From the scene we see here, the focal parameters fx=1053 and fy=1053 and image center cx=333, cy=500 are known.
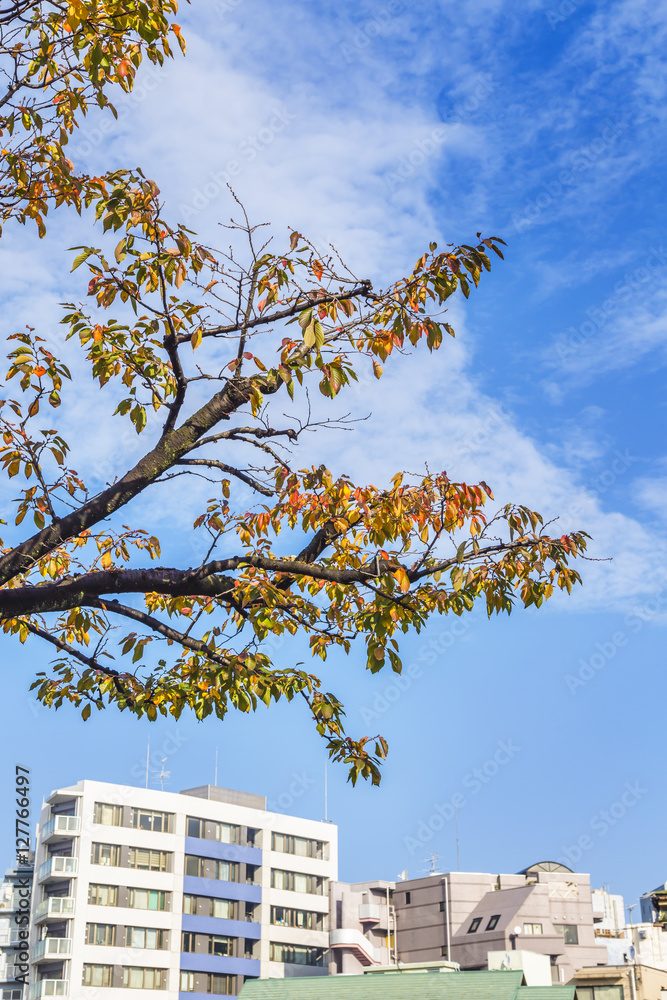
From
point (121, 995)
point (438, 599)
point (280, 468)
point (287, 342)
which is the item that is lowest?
point (121, 995)

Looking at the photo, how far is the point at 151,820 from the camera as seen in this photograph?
65188 mm

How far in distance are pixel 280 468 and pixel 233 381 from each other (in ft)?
2.96

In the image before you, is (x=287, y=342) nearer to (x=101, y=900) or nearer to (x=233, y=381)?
(x=233, y=381)

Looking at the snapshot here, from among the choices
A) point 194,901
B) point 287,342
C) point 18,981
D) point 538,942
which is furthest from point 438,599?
point 18,981

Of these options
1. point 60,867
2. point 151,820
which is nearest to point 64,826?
point 60,867

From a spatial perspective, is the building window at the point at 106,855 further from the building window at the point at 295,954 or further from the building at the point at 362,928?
the building at the point at 362,928

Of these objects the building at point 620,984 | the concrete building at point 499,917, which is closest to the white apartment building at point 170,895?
the concrete building at point 499,917

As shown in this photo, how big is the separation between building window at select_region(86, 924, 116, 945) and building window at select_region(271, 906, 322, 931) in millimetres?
12524

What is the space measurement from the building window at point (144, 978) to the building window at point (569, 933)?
23.3 metres

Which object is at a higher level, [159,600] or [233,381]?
[233,381]

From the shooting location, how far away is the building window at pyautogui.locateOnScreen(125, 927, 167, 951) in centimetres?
6150

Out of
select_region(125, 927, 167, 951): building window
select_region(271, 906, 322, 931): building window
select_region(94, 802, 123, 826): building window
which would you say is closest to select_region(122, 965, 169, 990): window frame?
select_region(125, 927, 167, 951): building window

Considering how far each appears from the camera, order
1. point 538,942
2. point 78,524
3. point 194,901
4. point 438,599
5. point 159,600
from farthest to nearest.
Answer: point 194,901 < point 538,942 < point 159,600 < point 438,599 < point 78,524

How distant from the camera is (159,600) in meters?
9.59
